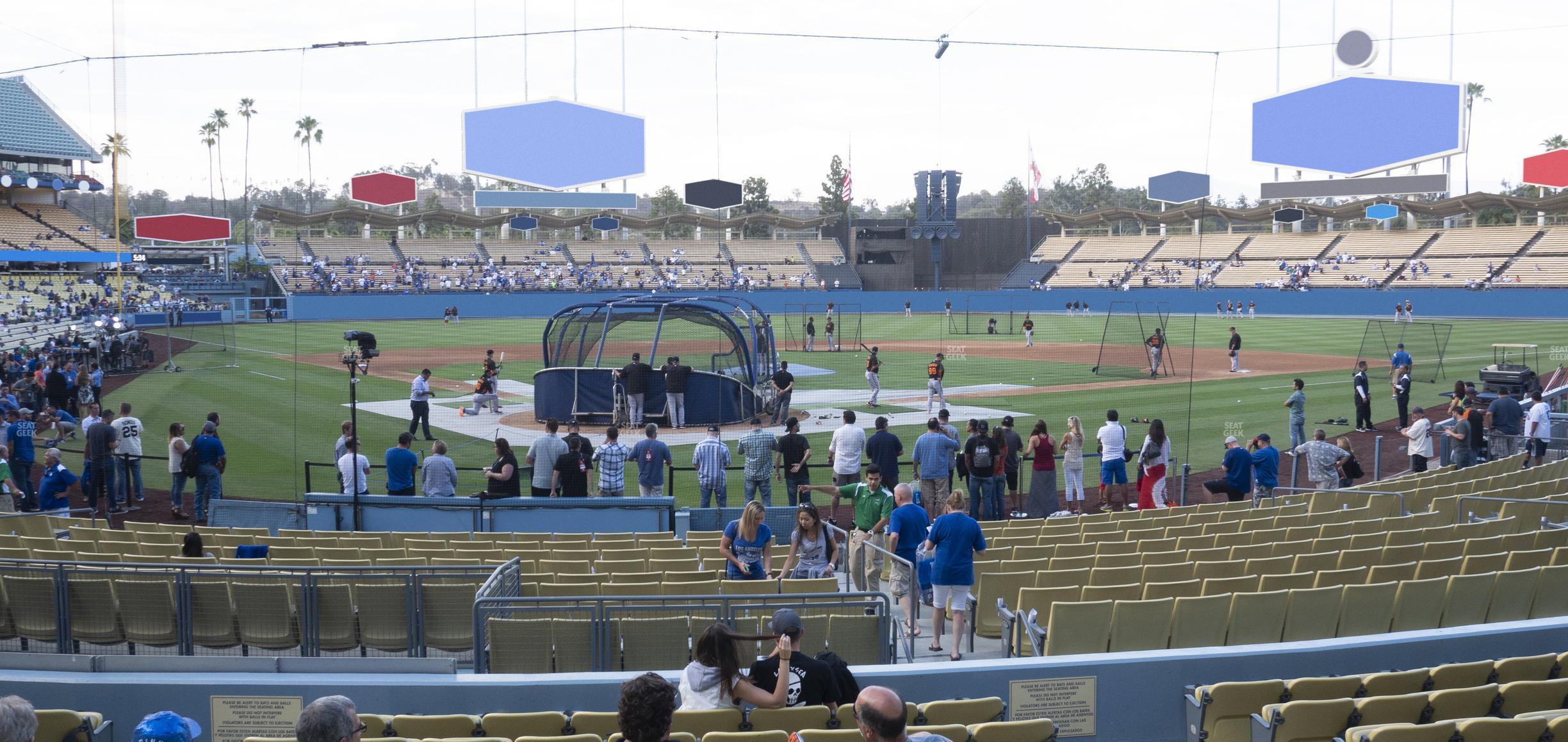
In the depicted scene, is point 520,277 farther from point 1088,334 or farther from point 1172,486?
point 1172,486

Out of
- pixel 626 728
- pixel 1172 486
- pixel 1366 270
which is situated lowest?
pixel 1172 486

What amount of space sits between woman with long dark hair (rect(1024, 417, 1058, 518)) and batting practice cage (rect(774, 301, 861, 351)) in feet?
80.0

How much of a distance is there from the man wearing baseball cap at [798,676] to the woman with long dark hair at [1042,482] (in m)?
10.4

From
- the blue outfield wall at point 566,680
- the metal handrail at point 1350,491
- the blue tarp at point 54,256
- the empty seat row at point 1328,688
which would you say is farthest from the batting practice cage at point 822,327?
the blue tarp at point 54,256

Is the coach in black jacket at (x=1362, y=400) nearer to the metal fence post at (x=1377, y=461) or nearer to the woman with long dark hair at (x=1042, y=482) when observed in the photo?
the metal fence post at (x=1377, y=461)

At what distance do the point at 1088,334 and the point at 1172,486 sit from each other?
3337 cm

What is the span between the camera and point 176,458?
16109 millimetres

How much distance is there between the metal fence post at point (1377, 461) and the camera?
16859 millimetres

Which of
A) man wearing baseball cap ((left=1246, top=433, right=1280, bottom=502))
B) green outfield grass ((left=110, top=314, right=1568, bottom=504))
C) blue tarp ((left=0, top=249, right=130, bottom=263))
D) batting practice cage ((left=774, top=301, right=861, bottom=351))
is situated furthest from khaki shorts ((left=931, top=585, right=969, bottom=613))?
blue tarp ((left=0, top=249, right=130, bottom=263))

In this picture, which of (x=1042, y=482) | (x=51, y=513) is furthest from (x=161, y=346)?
(x=1042, y=482)

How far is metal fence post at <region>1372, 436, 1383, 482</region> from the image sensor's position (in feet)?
55.3

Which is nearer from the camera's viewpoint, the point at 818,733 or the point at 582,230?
the point at 818,733

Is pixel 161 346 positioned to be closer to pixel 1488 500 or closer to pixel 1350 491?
pixel 1350 491

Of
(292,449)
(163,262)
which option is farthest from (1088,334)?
(163,262)
